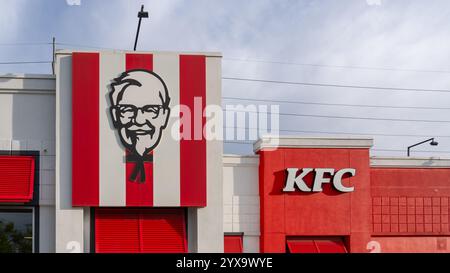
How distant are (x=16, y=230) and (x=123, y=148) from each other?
11.9 feet

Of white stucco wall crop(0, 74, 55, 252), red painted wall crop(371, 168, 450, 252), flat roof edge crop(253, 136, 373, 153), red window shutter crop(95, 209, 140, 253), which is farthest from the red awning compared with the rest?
white stucco wall crop(0, 74, 55, 252)

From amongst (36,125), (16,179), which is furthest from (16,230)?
(36,125)

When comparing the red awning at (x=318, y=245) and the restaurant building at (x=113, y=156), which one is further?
the red awning at (x=318, y=245)

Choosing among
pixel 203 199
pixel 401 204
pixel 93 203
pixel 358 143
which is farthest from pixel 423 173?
pixel 93 203

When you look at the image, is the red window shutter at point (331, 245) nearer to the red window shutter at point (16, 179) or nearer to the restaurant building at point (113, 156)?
the restaurant building at point (113, 156)

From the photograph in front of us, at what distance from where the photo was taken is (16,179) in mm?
15898

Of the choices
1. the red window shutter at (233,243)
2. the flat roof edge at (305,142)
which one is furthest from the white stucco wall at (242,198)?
the flat roof edge at (305,142)

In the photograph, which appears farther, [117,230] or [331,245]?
[331,245]

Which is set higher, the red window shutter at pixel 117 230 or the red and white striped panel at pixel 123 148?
the red and white striped panel at pixel 123 148

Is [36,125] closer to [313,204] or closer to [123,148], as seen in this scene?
[123,148]

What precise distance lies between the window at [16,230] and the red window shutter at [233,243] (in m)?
5.88

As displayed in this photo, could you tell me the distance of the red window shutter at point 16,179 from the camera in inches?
619

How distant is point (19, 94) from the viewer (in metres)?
16.4

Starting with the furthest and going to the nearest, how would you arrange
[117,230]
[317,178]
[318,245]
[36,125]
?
[318,245] < [317,178] < [36,125] < [117,230]
